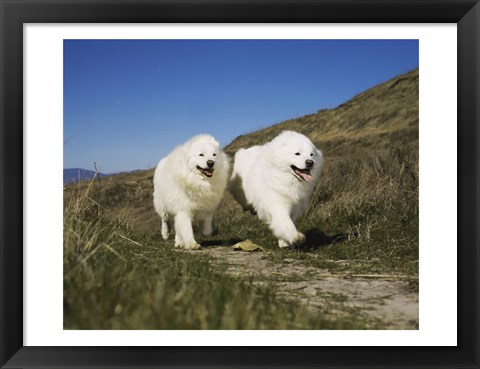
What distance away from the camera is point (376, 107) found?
22.6 meters

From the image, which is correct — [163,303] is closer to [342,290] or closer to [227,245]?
[342,290]

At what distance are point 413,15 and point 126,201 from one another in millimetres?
14494

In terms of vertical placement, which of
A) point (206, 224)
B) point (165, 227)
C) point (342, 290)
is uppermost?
point (206, 224)

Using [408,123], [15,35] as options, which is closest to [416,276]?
[15,35]

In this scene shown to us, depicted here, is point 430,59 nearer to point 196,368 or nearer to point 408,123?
point 196,368

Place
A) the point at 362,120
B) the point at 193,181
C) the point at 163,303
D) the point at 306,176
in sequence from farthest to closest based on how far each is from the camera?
1. the point at 362,120
2. the point at 193,181
3. the point at 306,176
4. the point at 163,303

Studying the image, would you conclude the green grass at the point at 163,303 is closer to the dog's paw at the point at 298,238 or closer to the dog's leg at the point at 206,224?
the dog's paw at the point at 298,238

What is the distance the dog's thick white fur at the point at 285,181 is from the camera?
281 inches

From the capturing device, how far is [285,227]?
280 inches

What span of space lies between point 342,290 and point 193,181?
3225 mm

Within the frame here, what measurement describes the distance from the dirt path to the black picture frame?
1.20 ft

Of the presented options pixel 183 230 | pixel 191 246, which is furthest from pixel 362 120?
pixel 191 246

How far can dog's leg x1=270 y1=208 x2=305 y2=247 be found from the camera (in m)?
7.02

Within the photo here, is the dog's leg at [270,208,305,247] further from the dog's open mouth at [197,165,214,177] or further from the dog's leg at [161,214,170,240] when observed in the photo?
the dog's leg at [161,214,170,240]
